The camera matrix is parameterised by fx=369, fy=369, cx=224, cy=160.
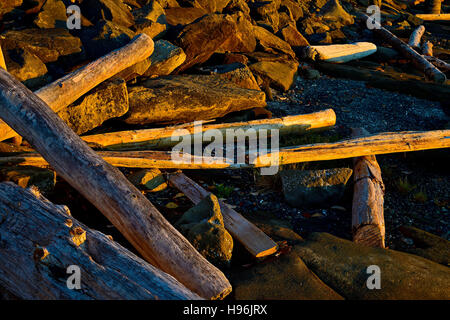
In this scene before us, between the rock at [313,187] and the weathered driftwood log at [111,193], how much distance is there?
96.0 inches

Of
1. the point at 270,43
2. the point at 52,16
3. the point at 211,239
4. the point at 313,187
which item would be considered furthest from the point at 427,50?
the point at 211,239

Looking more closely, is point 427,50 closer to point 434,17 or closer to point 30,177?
point 434,17

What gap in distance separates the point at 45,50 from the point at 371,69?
9.69 metres

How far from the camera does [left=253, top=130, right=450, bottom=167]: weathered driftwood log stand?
5.76 metres

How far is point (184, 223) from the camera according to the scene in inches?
160

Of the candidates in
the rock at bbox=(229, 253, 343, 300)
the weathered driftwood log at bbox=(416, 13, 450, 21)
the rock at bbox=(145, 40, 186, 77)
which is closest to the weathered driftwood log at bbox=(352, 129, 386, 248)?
the rock at bbox=(229, 253, 343, 300)

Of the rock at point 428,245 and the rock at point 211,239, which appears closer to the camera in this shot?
the rock at point 211,239

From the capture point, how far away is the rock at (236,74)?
7.93 m

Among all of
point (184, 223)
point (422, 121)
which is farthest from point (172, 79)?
point (422, 121)

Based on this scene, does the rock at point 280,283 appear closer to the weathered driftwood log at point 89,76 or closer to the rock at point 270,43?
the weathered driftwood log at point 89,76

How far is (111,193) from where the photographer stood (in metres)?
3.48

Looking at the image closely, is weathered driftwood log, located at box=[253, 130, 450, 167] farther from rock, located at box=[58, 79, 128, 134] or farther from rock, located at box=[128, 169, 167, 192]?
rock, located at box=[58, 79, 128, 134]

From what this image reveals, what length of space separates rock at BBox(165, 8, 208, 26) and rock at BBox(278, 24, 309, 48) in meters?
3.04

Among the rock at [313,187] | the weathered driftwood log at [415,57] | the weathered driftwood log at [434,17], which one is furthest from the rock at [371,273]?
the weathered driftwood log at [434,17]
